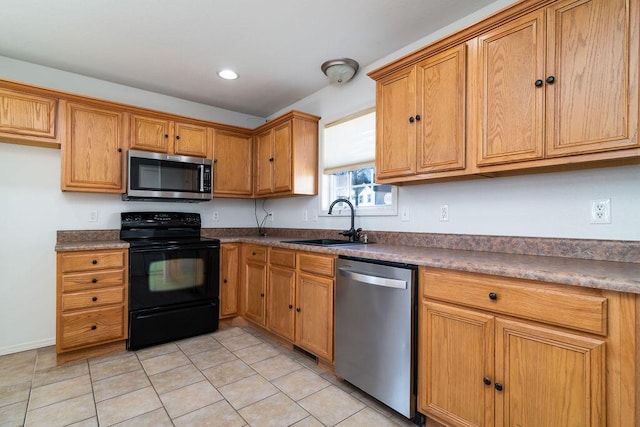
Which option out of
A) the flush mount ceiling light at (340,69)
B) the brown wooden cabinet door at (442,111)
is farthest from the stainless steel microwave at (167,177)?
the brown wooden cabinet door at (442,111)

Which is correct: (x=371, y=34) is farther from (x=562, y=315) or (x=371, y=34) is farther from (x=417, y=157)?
(x=562, y=315)

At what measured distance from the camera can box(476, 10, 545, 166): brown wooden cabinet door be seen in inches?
59.9

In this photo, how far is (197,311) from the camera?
301 centimetres

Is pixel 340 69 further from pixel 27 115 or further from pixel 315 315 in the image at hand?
pixel 27 115

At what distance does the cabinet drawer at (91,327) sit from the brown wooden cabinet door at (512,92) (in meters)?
3.03

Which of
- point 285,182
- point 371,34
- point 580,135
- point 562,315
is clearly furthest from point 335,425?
point 371,34

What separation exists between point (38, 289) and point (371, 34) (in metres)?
3.61

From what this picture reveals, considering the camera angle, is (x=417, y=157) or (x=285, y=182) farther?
(x=285, y=182)

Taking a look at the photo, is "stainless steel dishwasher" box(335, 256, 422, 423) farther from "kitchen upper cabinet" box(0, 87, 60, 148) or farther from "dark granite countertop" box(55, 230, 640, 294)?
"kitchen upper cabinet" box(0, 87, 60, 148)

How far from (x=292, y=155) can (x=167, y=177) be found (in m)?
1.28

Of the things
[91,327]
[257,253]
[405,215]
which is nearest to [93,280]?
[91,327]

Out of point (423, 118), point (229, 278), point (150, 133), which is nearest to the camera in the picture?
point (423, 118)

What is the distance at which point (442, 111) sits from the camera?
191 centimetres

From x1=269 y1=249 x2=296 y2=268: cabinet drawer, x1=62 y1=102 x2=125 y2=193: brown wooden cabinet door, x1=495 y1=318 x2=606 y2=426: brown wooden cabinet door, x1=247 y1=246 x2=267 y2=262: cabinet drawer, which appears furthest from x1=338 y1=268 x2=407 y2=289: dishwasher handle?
x1=62 y1=102 x2=125 y2=193: brown wooden cabinet door
